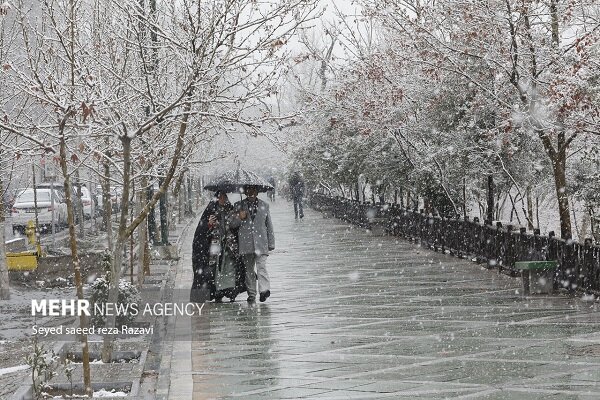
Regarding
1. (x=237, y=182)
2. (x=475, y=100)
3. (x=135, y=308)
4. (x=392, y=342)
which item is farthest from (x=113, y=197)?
(x=392, y=342)

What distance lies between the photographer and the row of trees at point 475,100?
14.8 m

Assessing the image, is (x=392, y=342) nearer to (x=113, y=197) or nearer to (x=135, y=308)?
(x=135, y=308)

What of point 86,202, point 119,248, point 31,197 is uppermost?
point 31,197

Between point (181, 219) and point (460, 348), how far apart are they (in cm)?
3147

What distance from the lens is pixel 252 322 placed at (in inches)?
482

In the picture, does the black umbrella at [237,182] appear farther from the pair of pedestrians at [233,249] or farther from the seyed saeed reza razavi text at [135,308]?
the seyed saeed reza razavi text at [135,308]

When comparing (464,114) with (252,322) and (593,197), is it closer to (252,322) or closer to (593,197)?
(593,197)

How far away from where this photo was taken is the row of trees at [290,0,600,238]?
14773 mm

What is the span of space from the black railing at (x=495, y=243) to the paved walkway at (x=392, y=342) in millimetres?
530

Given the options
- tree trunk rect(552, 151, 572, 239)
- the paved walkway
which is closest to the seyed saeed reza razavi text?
the paved walkway

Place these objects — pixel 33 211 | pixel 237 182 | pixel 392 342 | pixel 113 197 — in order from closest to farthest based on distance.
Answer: pixel 392 342, pixel 237 182, pixel 113 197, pixel 33 211

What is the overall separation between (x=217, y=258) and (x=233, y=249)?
29cm

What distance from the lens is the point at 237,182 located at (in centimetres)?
1402

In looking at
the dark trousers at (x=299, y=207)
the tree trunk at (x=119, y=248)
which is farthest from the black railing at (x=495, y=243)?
the dark trousers at (x=299, y=207)
